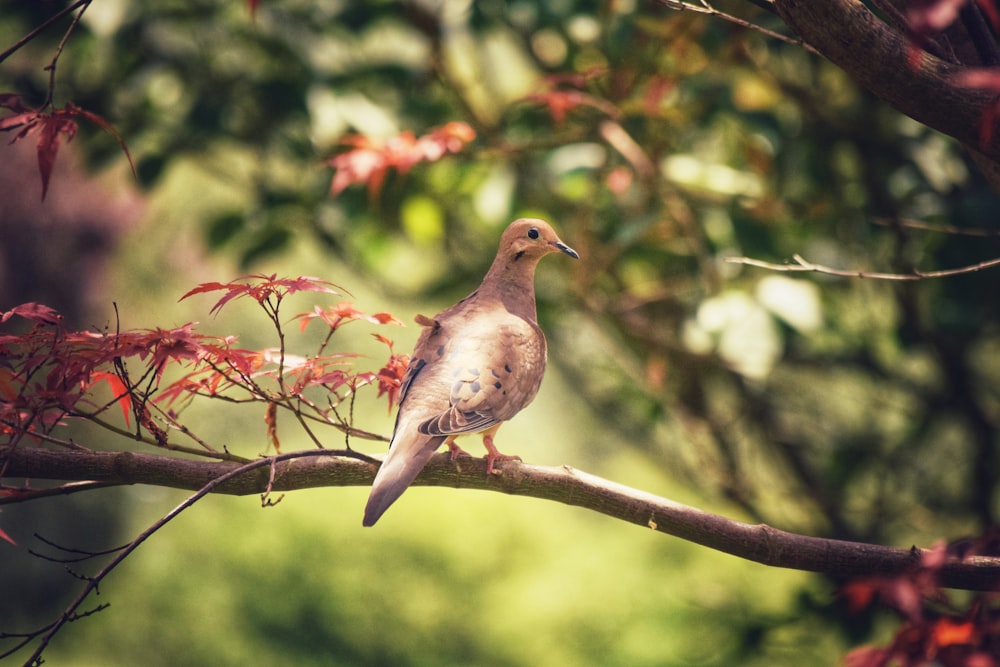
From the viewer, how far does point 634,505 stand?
1.26 m

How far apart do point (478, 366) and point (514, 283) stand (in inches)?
8.1

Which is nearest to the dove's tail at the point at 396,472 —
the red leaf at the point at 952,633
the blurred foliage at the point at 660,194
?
the red leaf at the point at 952,633

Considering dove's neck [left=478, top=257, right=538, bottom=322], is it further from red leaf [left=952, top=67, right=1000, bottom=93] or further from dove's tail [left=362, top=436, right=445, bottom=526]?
red leaf [left=952, top=67, right=1000, bottom=93]

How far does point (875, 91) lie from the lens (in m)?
1.08

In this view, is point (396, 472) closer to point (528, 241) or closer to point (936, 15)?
point (528, 241)

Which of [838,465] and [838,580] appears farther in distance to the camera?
[838,465]

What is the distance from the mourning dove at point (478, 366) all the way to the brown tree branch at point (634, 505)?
7 cm

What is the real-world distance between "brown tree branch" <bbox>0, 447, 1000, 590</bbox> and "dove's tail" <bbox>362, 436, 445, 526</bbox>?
0.17 ft

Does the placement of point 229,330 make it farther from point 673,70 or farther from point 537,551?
point 673,70

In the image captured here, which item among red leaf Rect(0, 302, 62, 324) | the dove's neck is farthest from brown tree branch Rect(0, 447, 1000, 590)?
the dove's neck

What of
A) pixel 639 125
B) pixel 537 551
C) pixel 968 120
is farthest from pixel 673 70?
pixel 537 551

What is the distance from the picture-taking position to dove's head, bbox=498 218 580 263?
1.55 m

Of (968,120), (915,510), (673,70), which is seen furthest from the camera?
(915,510)

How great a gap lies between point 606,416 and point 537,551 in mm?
1282
